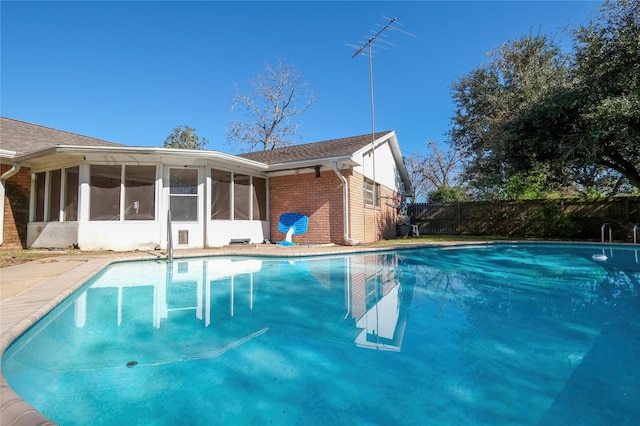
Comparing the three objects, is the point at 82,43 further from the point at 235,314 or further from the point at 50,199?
the point at 235,314

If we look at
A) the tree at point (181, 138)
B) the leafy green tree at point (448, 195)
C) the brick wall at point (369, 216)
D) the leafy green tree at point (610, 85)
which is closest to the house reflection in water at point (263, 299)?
the brick wall at point (369, 216)

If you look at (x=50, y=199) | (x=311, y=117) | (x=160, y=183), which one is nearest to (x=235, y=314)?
(x=160, y=183)

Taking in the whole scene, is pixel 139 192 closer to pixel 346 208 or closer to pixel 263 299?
pixel 346 208

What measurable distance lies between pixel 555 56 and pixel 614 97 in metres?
7.92

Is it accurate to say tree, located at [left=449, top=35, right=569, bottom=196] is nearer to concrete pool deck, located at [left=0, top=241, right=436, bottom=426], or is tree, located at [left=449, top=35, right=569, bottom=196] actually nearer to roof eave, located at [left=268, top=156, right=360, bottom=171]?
roof eave, located at [left=268, top=156, right=360, bottom=171]

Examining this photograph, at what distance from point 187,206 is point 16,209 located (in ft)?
17.3

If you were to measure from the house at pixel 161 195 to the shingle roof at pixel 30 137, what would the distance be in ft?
0.21

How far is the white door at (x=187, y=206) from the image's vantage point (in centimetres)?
908

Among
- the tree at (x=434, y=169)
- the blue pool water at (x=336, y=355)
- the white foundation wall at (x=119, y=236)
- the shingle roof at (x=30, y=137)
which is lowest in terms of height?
the blue pool water at (x=336, y=355)

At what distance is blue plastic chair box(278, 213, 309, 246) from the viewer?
1014cm

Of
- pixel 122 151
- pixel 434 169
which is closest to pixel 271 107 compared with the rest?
pixel 434 169

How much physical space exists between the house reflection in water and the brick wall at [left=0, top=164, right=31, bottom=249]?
5793 millimetres

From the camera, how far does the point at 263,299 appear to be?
165 inches

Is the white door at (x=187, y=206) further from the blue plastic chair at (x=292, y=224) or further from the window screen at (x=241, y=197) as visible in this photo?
the blue plastic chair at (x=292, y=224)
